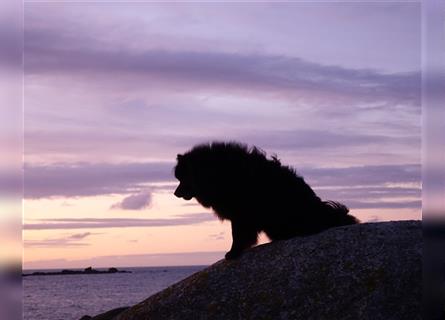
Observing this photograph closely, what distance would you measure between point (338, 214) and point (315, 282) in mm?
2354

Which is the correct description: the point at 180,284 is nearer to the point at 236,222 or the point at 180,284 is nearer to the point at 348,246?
the point at 236,222

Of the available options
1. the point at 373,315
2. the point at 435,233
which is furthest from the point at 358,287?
the point at 435,233

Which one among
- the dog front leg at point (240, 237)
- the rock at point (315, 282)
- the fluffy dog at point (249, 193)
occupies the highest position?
the fluffy dog at point (249, 193)

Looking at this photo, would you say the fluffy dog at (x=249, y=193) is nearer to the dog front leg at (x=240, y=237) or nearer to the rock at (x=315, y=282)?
the dog front leg at (x=240, y=237)

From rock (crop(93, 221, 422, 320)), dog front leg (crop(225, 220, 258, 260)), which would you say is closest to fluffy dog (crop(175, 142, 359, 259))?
dog front leg (crop(225, 220, 258, 260))

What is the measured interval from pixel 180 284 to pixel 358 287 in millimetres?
3404

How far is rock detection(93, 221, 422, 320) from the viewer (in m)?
10.5

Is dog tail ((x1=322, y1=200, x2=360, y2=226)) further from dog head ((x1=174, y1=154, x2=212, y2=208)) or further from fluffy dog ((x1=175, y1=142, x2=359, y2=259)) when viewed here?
dog head ((x1=174, y1=154, x2=212, y2=208))

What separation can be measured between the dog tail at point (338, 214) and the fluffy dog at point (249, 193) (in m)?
0.34

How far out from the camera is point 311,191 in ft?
41.7

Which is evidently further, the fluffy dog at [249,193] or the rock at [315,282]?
the fluffy dog at [249,193]

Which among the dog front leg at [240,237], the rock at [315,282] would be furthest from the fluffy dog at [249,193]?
the rock at [315,282]

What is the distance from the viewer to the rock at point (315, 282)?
10531 mm

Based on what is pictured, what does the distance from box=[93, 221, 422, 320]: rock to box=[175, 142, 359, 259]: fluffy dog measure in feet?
1.24
